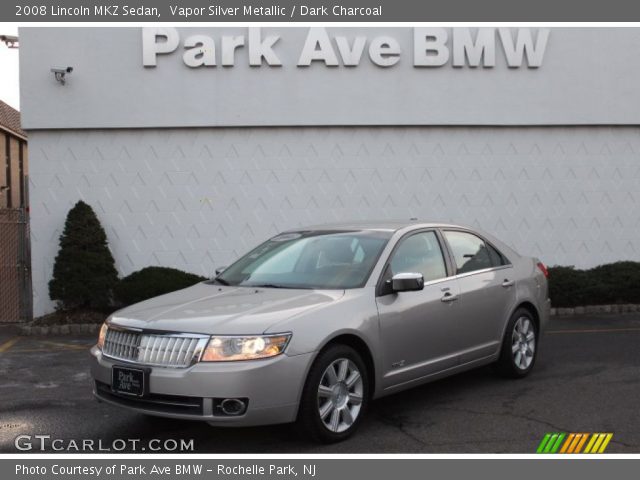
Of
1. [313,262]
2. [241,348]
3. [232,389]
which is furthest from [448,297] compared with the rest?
[232,389]

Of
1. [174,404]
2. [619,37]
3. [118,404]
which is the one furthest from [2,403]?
[619,37]

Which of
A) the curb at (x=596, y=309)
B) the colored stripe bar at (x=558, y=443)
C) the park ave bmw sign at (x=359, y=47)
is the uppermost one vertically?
the park ave bmw sign at (x=359, y=47)

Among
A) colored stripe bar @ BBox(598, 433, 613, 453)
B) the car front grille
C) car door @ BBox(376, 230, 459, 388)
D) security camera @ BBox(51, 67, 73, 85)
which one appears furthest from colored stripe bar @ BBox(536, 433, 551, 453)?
security camera @ BBox(51, 67, 73, 85)

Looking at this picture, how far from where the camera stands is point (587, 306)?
1234cm

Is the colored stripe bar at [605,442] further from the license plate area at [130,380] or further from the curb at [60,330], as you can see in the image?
the curb at [60,330]

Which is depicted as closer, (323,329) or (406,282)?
(323,329)

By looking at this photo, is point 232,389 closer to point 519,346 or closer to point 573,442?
point 573,442

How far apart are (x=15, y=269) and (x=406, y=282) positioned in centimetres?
949

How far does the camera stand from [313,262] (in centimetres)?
611

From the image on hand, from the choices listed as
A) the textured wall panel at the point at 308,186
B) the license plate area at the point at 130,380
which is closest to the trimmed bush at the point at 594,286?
the textured wall panel at the point at 308,186

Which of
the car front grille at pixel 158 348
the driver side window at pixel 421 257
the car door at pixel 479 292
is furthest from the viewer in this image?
the car door at pixel 479 292

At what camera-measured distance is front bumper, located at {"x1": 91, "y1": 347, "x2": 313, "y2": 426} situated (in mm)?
4613

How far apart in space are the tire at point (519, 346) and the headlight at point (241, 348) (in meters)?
2.98

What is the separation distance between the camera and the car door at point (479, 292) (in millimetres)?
6367
